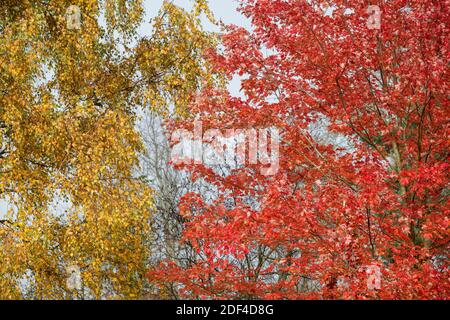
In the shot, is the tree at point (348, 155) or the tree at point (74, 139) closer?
the tree at point (348, 155)

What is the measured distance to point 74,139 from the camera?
8289 millimetres

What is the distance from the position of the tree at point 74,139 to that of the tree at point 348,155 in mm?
889

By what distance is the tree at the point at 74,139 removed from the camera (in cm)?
812

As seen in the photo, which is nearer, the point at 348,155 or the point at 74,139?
the point at 74,139

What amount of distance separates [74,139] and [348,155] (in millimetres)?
4232

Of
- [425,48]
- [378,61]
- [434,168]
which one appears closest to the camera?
[434,168]

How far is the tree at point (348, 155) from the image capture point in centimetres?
682

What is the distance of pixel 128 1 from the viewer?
10.5 meters

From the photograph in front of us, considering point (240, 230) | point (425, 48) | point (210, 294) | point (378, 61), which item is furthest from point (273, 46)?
point (210, 294)

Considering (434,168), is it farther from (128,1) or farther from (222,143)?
(128,1)

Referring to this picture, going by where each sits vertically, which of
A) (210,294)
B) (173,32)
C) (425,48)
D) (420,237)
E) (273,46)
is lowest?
(210,294)

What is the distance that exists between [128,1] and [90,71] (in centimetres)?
198

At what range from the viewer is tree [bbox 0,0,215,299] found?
812 centimetres

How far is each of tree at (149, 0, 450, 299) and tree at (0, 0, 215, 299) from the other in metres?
0.89
